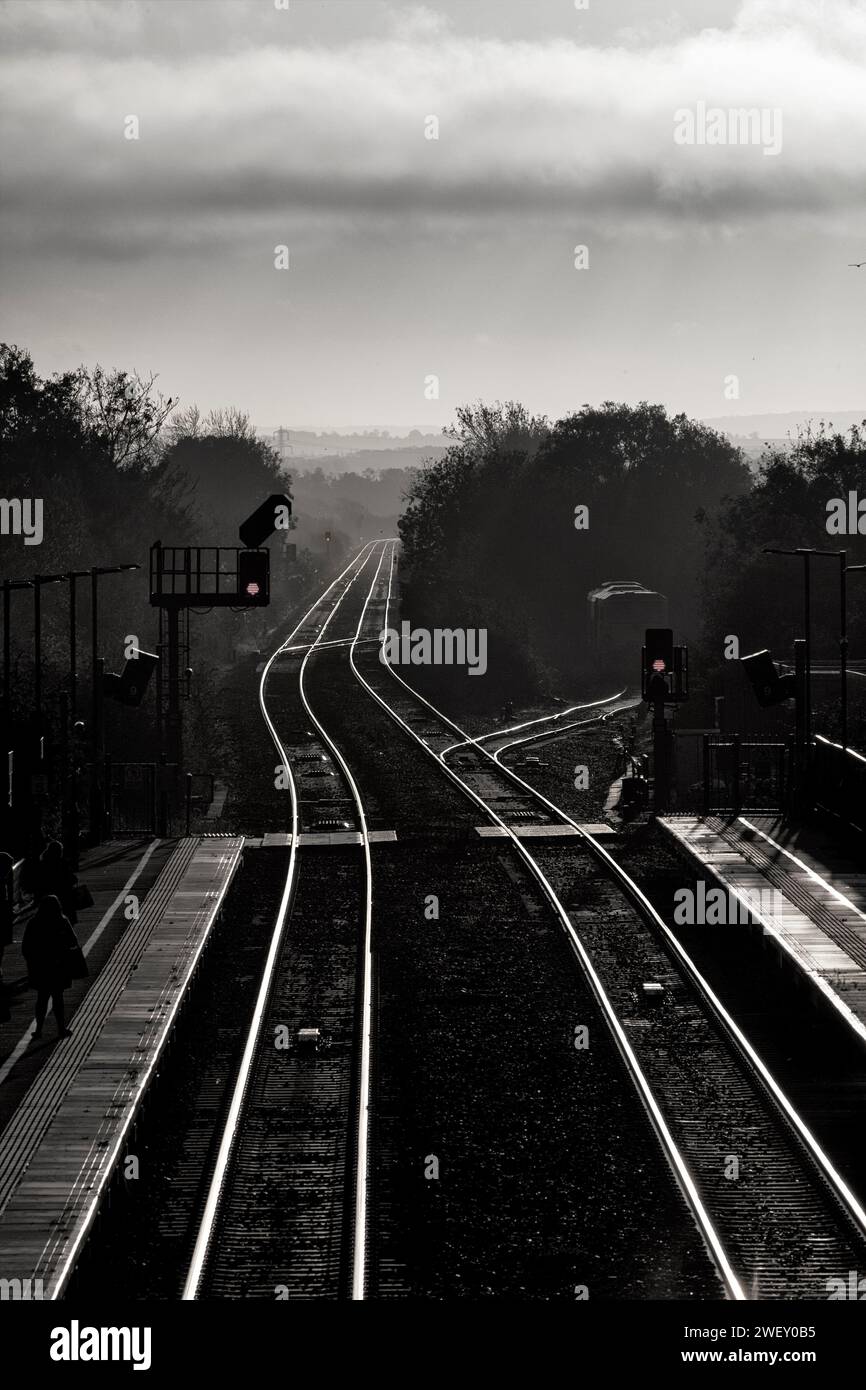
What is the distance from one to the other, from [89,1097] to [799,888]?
10305 millimetres

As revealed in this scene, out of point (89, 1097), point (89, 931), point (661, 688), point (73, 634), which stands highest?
point (73, 634)

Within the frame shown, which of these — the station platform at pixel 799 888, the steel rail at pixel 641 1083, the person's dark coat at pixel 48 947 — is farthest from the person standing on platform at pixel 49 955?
the station platform at pixel 799 888

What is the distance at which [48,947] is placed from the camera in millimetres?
13070

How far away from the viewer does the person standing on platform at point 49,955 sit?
42.9 feet

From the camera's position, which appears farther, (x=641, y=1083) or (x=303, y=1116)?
(x=641, y=1083)

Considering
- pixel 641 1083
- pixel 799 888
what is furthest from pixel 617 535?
pixel 641 1083

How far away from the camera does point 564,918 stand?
18234 mm

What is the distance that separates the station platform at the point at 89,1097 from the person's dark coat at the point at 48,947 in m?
0.57

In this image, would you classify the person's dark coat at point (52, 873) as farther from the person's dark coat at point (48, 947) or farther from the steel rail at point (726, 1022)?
the steel rail at point (726, 1022)

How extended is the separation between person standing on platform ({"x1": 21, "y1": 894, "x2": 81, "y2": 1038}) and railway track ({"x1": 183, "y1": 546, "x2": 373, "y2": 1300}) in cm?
178

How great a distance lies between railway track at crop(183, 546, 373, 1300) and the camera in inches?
369

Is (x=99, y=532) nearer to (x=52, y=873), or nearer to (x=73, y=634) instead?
(x=73, y=634)

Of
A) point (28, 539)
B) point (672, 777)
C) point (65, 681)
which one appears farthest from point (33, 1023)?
point (28, 539)
